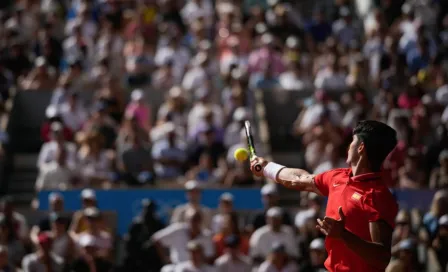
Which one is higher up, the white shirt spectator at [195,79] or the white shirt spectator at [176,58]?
the white shirt spectator at [176,58]

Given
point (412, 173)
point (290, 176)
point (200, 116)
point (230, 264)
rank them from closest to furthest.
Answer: point (290, 176), point (230, 264), point (412, 173), point (200, 116)

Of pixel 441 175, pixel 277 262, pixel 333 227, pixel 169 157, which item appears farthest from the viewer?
pixel 169 157

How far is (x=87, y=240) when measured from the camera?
12484 mm

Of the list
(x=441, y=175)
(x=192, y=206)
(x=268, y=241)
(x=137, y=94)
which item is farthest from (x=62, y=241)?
(x=441, y=175)

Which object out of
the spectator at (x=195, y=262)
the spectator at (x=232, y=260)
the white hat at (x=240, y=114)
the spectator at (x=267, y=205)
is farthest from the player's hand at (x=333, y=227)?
the white hat at (x=240, y=114)

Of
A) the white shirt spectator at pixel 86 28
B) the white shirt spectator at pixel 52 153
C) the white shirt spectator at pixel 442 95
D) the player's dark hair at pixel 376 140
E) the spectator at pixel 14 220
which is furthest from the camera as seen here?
the white shirt spectator at pixel 86 28

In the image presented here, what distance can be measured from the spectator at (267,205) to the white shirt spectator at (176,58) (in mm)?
4470

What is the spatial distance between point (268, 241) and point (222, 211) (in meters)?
0.84

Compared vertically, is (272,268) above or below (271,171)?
below

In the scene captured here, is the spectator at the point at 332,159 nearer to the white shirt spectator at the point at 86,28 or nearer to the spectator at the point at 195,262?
the spectator at the point at 195,262

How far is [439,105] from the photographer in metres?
16.4

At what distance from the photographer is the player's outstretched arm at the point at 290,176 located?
703cm

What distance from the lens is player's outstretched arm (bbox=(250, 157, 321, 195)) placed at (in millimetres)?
7027

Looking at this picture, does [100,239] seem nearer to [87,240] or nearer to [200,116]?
[87,240]
